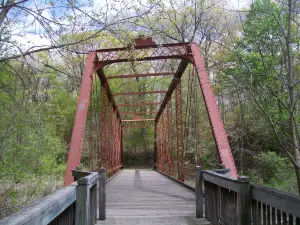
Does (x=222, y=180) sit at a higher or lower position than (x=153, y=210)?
higher

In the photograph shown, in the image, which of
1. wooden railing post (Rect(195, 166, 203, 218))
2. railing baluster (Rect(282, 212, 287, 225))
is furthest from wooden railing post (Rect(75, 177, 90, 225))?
wooden railing post (Rect(195, 166, 203, 218))

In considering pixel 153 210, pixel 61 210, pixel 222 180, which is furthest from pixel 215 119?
pixel 61 210

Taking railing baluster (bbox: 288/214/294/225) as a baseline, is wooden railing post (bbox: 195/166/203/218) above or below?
below

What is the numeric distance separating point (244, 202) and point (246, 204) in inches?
0.9

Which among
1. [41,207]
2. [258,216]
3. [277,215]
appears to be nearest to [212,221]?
[258,216]

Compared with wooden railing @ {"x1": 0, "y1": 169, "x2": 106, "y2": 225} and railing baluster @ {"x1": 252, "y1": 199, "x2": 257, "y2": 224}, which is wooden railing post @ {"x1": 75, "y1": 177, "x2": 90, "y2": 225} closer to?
wooden railing @ {"x1": 0, "y1": 169, "x2": 106, "y2": 225}

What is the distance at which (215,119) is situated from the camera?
24.5ft

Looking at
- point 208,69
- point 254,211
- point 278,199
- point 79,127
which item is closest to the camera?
point 278,199

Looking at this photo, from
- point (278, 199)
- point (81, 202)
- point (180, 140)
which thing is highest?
point (180, 140)

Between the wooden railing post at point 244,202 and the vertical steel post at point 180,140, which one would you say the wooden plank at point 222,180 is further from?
the vertical steel post at point 180,140

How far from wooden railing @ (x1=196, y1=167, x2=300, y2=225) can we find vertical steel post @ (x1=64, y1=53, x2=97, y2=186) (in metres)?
3.29

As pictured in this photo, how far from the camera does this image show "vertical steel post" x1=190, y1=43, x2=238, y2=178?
21.2ft

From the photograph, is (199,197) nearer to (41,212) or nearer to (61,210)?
(61,210)

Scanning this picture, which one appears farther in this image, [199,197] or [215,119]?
[215,119]
